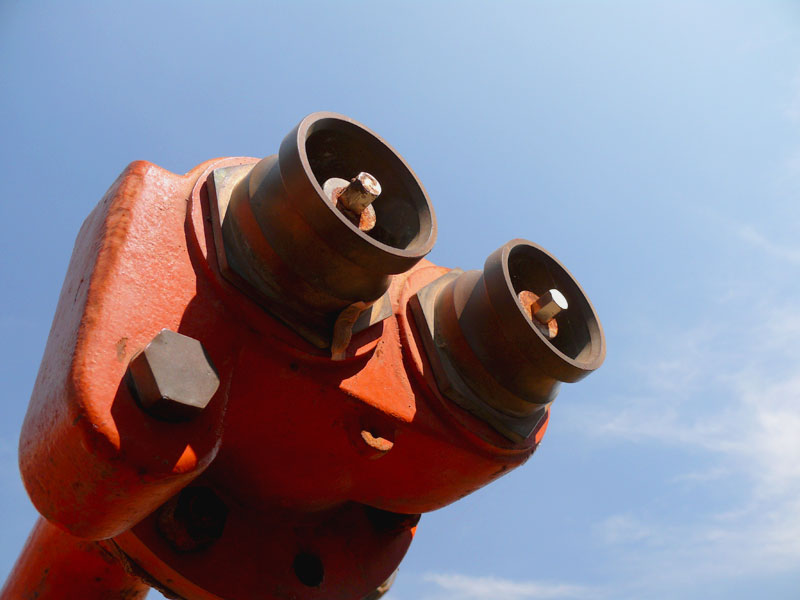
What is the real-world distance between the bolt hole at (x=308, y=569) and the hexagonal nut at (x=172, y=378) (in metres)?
0.76

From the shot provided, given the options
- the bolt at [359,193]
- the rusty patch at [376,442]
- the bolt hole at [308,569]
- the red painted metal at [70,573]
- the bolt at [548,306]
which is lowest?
the red painted metal at [70,573]

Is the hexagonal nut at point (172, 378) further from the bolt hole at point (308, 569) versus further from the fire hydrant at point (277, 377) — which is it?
the bolt hole at point (308, 569)

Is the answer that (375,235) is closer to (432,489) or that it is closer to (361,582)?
(432,489)

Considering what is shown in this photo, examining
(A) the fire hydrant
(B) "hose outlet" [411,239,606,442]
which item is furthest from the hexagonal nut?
(B) "hose outlet" [411,239,606,442]

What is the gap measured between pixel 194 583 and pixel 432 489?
25.7 inches

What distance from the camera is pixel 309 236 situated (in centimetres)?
142

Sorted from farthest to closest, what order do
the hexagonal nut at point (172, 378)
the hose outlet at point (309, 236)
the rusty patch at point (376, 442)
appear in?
the rusty patch at point (376, 442) < the hose outlet at point (309, 236) < the hexagonal nut at point (172, 378)

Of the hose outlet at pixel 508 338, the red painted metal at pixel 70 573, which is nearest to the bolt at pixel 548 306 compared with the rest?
the hose outlet at pixel 508 338

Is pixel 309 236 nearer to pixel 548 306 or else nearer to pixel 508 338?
pixel 508 338

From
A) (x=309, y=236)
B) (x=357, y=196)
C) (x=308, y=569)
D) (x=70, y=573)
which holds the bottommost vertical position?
(x=70, y=573)

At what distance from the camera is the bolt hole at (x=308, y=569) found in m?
1.81

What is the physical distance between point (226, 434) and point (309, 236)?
516mm

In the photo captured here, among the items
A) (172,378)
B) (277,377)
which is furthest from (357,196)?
(172,378)

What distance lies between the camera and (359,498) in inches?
74.8
